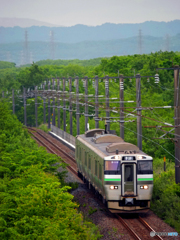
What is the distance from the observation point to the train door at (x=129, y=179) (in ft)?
61.6

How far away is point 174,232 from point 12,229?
21.8 feet

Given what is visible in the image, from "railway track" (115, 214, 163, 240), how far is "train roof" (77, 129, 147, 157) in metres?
2.85

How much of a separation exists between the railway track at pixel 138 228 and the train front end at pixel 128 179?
1.86 feet

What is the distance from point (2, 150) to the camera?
27172 millimetres

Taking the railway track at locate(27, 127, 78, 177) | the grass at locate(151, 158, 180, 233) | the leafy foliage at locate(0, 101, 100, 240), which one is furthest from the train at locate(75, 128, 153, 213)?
the railway track at locate(27, 127, 78, 177)

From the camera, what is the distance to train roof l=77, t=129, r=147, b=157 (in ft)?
64.4

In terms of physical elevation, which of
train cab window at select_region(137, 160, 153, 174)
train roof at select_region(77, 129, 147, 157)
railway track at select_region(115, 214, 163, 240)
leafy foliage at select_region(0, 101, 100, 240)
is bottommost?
railway track at select_region(115, 214, 163, 240)

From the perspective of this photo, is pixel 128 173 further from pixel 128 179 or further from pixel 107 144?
pixel 107 144

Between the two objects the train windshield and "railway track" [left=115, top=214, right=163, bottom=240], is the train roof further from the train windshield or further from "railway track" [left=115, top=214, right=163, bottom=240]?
"railway track" [left=115, top=214, right=163, bottom=240]

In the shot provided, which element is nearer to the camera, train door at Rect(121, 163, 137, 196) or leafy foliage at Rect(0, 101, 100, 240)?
leafy foliage at Rect(0, 101, 100, 240)

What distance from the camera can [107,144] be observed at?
22.5 meters

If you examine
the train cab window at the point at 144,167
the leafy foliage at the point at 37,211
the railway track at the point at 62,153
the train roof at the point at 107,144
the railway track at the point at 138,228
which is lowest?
the railway track at the point at 62,153

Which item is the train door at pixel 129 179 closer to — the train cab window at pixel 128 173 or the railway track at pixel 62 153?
the train cab window at pixel 128 173

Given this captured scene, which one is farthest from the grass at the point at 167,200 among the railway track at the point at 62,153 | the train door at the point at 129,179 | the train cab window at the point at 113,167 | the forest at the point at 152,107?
the railway track at the point at 62,153
